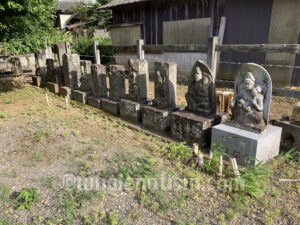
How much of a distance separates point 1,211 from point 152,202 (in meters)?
1.97

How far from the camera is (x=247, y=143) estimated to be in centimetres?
385

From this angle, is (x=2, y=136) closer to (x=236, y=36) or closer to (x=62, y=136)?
(x=62, y=136)

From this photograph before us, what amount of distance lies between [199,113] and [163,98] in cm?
97

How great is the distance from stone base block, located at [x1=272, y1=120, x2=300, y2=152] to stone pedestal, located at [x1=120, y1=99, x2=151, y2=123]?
3.04 metres

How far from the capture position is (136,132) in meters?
5.46

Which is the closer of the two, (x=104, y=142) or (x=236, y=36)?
(x=104, y=142)

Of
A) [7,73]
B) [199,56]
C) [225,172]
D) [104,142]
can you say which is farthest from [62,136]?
[7,73]

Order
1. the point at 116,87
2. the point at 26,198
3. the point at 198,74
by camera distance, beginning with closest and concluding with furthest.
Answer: the point at 26,198
the point at 198,74
the point at 116,87

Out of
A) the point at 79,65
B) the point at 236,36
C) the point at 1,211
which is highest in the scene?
the point at 236,36

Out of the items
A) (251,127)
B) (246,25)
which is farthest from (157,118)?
(246,25)

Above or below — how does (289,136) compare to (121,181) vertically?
above

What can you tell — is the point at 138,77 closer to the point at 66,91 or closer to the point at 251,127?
the point at 251,127

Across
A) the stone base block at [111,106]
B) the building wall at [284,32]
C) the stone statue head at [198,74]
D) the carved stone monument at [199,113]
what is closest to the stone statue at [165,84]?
the carved stone monument at [199,113]

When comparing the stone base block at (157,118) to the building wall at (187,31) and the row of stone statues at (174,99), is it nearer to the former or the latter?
the row of stone statues at (174,99)
